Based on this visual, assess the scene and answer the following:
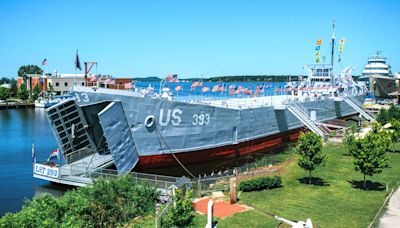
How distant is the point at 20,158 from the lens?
35562 millimetres

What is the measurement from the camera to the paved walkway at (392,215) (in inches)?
617

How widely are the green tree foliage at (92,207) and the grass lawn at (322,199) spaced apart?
3.10 m

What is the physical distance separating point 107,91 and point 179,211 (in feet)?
40.1

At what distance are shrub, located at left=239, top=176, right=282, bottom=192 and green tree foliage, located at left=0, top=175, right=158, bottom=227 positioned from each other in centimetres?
490

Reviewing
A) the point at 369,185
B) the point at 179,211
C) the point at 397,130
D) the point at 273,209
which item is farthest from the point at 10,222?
the point at 397,130

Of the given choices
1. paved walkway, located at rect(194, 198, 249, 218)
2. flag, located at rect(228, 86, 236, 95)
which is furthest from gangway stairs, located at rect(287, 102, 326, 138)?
paved walkway, located at rect(194, 198, 249, 218)

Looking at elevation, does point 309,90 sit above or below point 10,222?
above

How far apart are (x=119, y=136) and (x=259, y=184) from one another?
940 centimetres

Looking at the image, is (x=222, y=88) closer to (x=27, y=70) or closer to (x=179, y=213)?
(x=179, y=213)

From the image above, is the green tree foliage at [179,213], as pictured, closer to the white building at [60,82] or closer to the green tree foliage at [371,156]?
the green tree foliage at [371,156]

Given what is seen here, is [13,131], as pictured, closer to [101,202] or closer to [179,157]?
[179,157]

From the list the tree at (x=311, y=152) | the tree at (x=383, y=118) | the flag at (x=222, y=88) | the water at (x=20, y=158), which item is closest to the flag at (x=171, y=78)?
the flag at (x=222, y=88)

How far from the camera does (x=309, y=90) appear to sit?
1972 inches

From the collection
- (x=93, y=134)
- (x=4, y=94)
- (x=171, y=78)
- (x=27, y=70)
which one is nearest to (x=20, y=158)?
(x=93, y=134)
